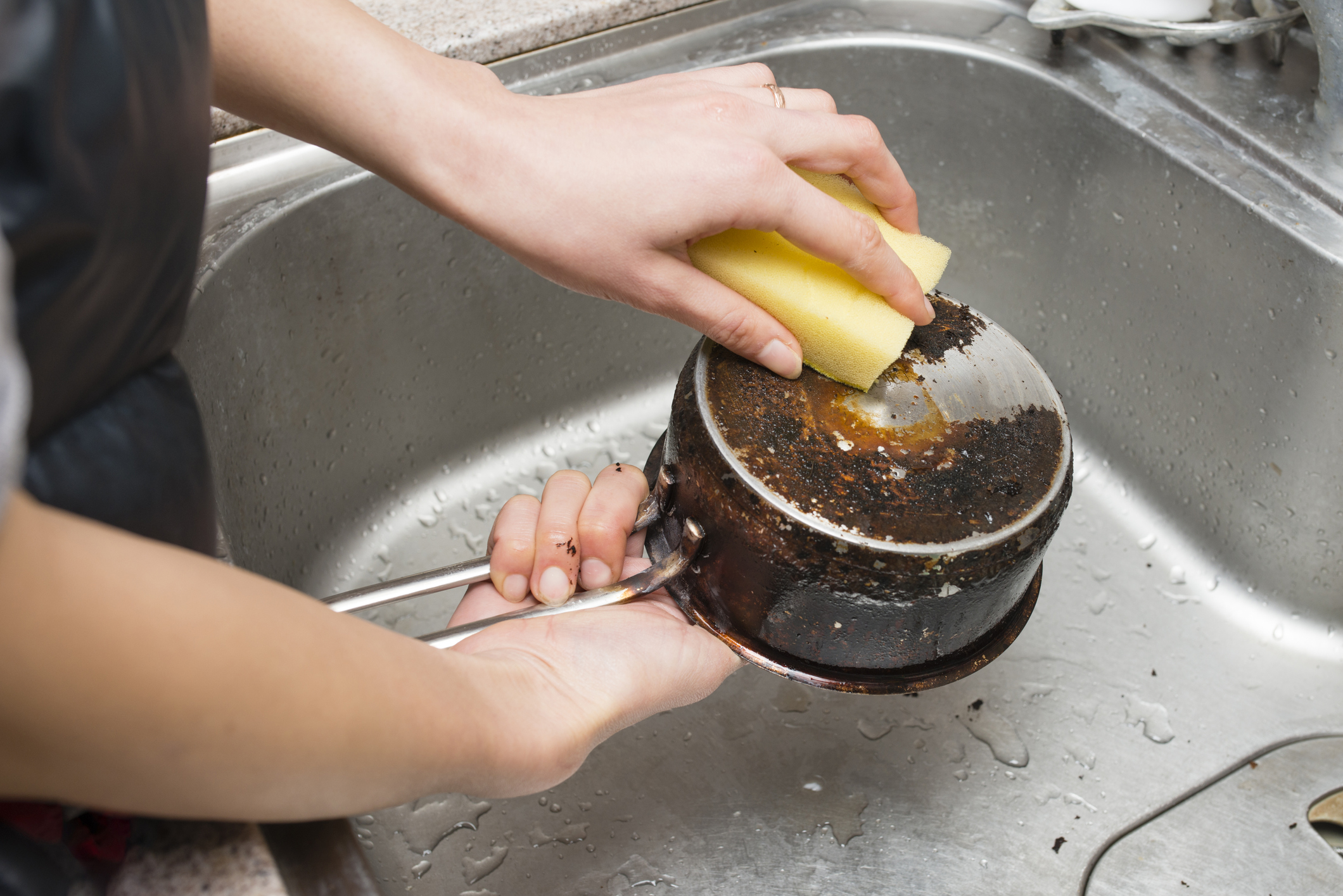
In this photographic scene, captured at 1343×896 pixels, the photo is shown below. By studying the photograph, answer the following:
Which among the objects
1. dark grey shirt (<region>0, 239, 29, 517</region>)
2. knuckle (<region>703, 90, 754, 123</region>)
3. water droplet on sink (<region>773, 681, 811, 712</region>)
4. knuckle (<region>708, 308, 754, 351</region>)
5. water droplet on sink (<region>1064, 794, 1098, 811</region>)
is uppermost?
dark grey shirt (<region>0, 239, 29, 517</region>)

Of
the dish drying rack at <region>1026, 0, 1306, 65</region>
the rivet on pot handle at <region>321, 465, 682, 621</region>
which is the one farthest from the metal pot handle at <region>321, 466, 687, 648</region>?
the dish drying rack at <region>1026, 0, 1306, 65</region>

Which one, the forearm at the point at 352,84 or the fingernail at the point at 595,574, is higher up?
the forearm at the point at 352,84

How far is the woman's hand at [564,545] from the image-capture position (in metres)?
0.89

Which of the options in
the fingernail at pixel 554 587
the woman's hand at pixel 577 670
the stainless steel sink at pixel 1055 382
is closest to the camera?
the woman's hand at pixel 577 670

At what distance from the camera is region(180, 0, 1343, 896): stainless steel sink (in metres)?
1.04

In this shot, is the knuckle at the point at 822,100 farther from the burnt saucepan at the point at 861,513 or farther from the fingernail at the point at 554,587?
the fingernail at the point at 554,587

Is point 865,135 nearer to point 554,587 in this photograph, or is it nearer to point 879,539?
point 879,539

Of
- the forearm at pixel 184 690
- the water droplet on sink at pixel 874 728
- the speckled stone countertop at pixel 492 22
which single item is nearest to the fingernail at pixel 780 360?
the forearm at pixel 184 690

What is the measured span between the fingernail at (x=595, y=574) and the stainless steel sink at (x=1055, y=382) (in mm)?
298

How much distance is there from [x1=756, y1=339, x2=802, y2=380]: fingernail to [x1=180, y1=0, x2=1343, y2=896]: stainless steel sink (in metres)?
0.50

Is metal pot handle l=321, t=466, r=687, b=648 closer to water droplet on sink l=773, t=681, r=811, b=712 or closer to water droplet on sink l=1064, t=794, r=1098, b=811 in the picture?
water droplet on sink l=773, t=681, r=811, b=712

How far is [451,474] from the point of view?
1348 millimetres

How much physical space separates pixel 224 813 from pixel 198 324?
2.20 feet

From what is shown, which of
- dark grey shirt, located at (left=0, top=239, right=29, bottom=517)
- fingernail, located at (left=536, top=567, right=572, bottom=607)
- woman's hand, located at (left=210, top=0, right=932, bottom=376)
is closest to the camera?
dark grey shirt, located at (left=0, top=239, right=29, bottom=517)
